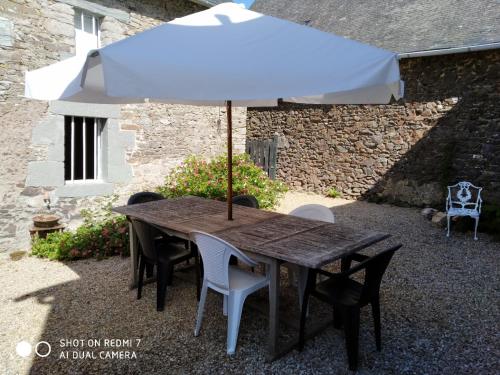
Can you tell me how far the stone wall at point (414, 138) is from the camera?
7.77 m

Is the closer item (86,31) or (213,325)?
(213,325)

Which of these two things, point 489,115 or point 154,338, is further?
point 489,115

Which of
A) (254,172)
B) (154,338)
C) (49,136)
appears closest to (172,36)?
(154,338)

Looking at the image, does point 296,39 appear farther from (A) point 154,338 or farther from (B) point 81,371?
(B) point 81,371

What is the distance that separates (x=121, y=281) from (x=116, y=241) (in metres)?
1.17

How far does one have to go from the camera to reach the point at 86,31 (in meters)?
6.29

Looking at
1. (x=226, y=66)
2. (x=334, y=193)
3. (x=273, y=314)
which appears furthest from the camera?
(x=334, y=193)

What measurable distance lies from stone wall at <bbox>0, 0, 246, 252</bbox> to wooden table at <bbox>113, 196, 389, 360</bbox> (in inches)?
98.9

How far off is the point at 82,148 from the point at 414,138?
6706 millimetres

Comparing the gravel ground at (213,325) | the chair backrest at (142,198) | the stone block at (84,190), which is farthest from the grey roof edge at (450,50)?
the stone block at (84,190)

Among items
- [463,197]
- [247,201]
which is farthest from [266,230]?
[463,197]

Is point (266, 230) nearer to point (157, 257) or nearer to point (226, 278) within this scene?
point (226, 278)

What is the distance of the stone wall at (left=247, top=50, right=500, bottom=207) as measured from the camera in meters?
7.77

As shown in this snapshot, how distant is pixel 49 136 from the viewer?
5797 mm
